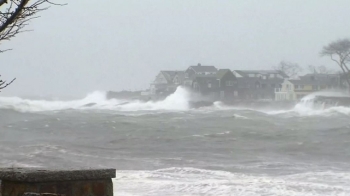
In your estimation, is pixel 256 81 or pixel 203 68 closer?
pixel 256 81

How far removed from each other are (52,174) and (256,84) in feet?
285

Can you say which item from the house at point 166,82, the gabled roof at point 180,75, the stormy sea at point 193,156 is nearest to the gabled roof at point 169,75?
the house at point 166,82

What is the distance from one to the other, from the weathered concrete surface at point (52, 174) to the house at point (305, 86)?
79.7m

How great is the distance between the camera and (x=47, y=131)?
31.2m

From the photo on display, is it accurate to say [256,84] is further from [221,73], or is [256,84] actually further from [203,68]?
[203,68]

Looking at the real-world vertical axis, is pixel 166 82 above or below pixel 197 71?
below

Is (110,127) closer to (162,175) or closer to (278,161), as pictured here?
(278,161)

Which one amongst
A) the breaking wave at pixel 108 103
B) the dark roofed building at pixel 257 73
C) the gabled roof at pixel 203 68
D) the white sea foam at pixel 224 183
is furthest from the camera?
the gabled roof at pixel 203 68

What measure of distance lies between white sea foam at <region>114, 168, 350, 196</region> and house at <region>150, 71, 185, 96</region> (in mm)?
72639

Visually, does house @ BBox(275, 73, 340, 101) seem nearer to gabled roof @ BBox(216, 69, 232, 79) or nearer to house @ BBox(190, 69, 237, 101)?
house @ BBox(190, 69, 237, 101)

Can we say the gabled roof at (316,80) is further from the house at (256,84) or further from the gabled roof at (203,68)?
the gabled roof at (203,68)

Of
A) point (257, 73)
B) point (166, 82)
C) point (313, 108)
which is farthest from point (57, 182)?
point (166, 82)

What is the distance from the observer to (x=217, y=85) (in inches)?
3388

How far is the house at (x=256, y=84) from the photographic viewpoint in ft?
285
